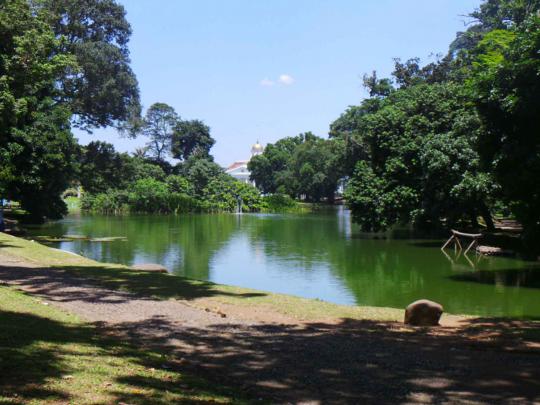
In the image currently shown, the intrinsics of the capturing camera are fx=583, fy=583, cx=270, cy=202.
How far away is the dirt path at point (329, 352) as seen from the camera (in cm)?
607

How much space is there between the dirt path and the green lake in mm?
6329

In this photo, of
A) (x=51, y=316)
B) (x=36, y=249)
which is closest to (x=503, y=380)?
(x=51, y=316)

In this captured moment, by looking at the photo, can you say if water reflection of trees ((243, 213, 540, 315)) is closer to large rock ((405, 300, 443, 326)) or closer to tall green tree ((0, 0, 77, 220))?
large rock ((405, 300, 443, 326))

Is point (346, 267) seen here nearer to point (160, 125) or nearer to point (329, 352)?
point (329, 352)

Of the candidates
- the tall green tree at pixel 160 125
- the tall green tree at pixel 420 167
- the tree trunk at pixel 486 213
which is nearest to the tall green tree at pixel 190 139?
the tall green tree at pixel 160 125

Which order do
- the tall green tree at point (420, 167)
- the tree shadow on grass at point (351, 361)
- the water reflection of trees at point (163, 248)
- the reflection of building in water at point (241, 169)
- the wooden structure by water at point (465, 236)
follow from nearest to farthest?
the tree shadow on grass at point (351, 361)
the water reflection of trees at point (163, 248)
the tall green tree at point (420, 167)
the wooden structure by water at point (465, 236)
the reflection of building in water at point (241, 169)

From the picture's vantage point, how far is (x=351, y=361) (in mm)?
7320

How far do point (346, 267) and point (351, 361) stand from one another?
1756 centimetres

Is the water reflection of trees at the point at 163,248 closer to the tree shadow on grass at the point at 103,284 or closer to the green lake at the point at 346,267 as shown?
the green lake at the point at 346,267

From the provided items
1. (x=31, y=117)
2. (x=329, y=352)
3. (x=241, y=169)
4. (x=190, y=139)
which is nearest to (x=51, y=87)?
(x=31, y=117)

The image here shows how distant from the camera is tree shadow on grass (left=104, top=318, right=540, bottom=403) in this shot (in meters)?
6.00

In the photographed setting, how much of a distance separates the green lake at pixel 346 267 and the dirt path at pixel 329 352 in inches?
249

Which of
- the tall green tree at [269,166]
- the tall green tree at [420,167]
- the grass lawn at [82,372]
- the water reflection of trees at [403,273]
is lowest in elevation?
the water reflection of trees at [403,273]

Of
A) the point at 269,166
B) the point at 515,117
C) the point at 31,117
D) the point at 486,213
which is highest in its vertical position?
the point at 269,166
